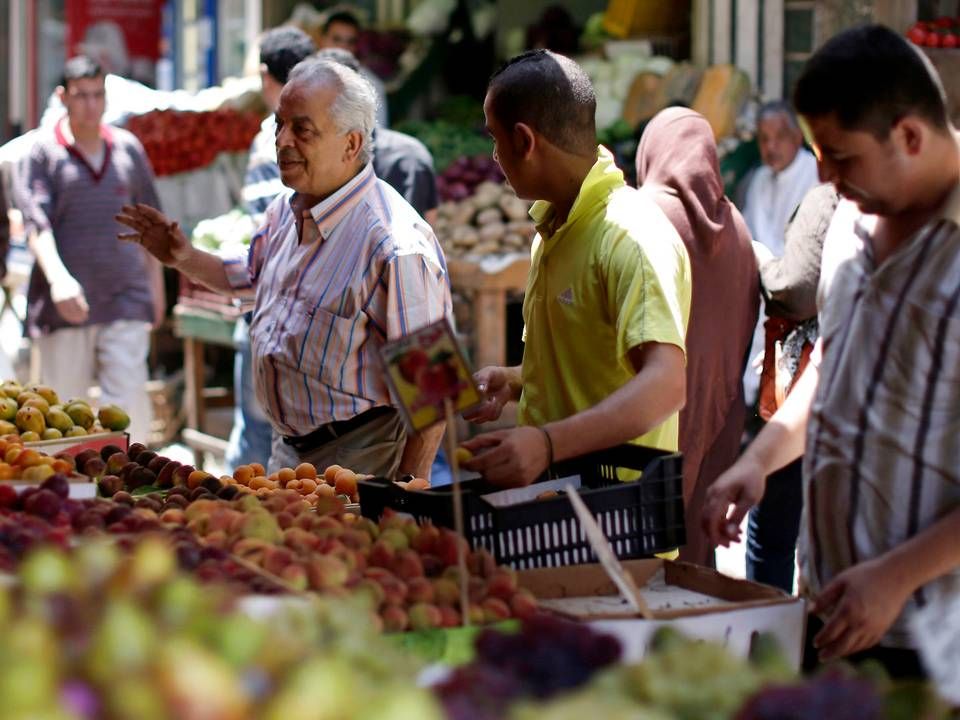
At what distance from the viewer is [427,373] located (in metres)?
2.36

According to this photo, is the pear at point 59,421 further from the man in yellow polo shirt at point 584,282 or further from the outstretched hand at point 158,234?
the man in yellow polo shirt at point 584,282

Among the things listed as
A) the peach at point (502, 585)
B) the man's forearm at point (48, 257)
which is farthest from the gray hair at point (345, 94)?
the man's forearm at point (48, 257)

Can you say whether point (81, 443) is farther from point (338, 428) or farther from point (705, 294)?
point (705, 294)

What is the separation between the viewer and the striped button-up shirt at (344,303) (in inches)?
144

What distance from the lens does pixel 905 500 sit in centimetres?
224

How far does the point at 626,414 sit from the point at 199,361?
523cm

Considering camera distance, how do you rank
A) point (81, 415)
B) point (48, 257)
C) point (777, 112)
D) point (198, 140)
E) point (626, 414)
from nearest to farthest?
point (626, 414)
point (81, 415)
point (48, 257)
point (777, 112)
point (198, 140)

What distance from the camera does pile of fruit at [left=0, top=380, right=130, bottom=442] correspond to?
13.1ft

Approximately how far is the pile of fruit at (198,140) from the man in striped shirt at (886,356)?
6.78 metres

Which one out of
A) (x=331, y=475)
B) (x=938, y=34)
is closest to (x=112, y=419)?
(x=331, y=475)

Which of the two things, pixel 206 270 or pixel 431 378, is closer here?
pixel 431 378

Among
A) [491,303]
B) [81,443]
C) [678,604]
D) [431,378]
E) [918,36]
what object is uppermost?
[918,36]

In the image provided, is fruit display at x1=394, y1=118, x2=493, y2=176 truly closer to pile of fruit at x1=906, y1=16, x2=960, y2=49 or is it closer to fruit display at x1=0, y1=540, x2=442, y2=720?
pile of fruit at x1=906, y1=16, x2=960, y2=49

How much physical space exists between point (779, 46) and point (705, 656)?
6732 mm
